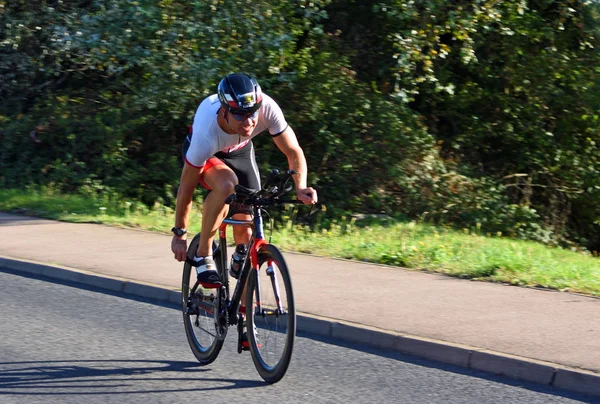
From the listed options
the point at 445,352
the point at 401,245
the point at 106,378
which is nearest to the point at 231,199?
the point at 106,378

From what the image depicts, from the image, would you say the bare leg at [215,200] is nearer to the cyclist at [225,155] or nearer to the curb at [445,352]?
the cyclist at [225,155]

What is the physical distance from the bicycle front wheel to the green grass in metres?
3.67

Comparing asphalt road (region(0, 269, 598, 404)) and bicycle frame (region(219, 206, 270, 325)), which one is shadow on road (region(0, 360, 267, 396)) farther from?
bicycle frame (region(219, 206, 270, 325))

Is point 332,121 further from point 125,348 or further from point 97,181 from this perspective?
point 125,348

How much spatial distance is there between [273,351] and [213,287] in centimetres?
64

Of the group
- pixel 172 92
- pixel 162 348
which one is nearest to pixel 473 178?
pixel 172 92

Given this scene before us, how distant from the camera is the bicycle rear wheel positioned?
6074 millimetres

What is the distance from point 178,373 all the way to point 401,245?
5.06 metres

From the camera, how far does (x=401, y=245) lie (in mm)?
10617

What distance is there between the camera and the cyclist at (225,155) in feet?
17.9

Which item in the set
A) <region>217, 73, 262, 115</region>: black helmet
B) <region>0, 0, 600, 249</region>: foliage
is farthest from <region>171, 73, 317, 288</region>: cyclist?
<region>0, 0, 600, 249</region>: foliage

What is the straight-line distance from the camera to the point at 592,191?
1555 cm

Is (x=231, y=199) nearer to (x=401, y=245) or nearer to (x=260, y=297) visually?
(x=260, y=297)

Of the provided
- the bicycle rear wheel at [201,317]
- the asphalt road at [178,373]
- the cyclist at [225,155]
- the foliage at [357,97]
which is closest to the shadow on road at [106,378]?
the asphalt road at [178,373]
